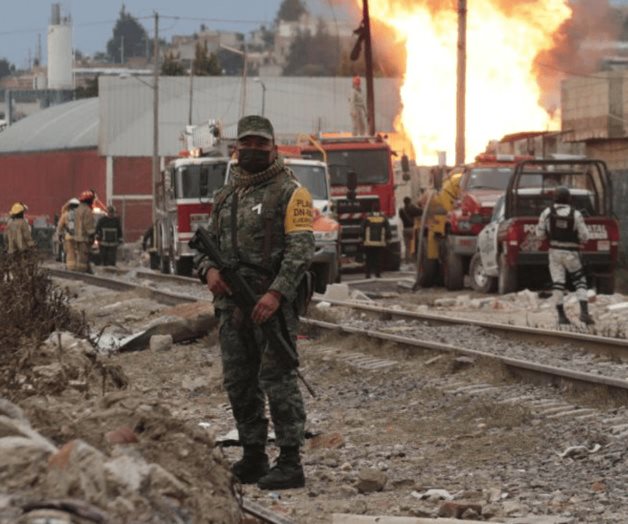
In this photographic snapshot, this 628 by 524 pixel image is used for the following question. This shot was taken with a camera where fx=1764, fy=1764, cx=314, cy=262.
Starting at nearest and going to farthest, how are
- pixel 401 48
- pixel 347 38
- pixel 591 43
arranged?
pixel 591 43 < pixel 401 48 < pixel 347 38

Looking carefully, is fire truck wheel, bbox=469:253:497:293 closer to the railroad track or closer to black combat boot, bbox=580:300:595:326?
the railroad track

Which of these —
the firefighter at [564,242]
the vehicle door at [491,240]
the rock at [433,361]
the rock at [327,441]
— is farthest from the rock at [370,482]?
the vehicle door at [491,240]

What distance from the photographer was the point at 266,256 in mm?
9109

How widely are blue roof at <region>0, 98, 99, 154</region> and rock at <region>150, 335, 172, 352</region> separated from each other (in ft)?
238

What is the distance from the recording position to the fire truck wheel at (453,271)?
106ft

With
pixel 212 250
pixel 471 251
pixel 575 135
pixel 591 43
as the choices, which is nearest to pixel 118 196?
pixel 591 43

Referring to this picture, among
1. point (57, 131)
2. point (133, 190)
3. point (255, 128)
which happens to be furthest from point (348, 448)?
point (57, 131)

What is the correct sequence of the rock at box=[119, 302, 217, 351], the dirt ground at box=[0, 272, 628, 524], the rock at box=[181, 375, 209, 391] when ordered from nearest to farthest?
the dirt ground at box=[0, 272, 628, 524] → the rock at box=[181, 375, 209, 391] → the rock at box=[119, 302, 217, 351]

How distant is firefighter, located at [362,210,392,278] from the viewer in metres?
37.4

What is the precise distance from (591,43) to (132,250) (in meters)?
18.8

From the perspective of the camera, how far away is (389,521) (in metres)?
7.66

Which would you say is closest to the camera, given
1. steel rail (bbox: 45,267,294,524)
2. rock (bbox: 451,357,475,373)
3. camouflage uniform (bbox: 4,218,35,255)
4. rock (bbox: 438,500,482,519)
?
steel rail (bbox: 45,267,294,524)

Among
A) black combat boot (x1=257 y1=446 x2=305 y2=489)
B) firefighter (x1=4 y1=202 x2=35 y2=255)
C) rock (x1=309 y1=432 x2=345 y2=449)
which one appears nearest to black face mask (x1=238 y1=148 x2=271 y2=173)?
black combat boot (x1=257 y1=446 x2=305 y2=489)

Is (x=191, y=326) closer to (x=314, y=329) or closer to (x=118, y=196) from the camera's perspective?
(x=314, y=329)
